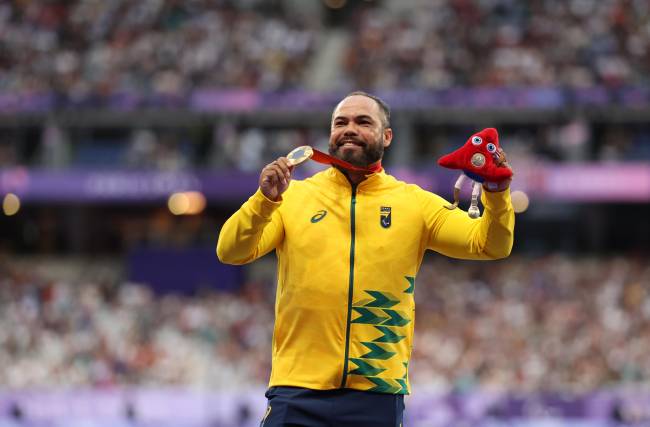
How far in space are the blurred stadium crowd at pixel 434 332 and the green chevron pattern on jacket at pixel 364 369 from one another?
1330cm

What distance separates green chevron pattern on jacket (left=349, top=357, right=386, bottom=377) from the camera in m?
4.46

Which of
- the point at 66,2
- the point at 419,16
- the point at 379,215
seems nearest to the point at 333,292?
the point at 379,215

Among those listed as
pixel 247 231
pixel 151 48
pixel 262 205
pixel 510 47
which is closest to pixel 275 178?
pixel 262 205

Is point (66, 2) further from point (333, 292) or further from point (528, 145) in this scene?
point (333, 292)

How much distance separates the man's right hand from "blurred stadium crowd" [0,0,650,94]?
2020cm

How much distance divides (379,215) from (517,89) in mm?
19772

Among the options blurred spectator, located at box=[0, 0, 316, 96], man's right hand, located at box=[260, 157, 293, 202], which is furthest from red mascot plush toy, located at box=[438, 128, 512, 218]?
blurred spectator, located at box=[0, 0, 316, 96]

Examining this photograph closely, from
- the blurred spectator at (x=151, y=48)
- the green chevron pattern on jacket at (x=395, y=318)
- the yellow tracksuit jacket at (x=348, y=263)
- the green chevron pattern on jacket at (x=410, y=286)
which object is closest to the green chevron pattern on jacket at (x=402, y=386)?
the yellow tracksuit jacket at (x=348, y=263)

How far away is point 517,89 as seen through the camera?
2381cm

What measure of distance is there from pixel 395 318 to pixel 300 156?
2.57 ft

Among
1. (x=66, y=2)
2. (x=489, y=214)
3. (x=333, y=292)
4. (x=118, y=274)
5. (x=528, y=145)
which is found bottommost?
(x=333, y=292)

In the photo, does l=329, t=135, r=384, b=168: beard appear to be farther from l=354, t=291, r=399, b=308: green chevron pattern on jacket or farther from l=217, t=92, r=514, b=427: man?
l=354, t=291, r=399, b=308: green chevron pattern on jacket

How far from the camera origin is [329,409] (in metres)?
4.41

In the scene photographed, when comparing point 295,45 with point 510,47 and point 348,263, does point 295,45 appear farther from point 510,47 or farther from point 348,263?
point 348,263
